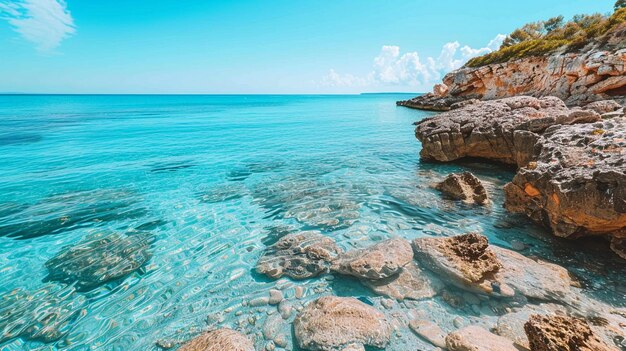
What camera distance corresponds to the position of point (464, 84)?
54344 mm

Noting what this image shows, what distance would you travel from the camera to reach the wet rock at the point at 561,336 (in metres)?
3.65

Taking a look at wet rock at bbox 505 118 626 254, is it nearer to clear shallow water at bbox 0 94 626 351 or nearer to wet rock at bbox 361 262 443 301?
clear shallow water at bbox 0 94 626 351

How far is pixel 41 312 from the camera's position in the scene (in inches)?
214

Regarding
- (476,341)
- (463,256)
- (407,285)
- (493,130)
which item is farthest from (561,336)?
(493,130)

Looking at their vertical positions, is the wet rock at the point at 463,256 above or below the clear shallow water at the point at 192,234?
above

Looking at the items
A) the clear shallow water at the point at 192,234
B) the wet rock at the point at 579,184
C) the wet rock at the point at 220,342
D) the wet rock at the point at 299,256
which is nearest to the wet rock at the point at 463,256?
the clear shallow water at the point at 192,234

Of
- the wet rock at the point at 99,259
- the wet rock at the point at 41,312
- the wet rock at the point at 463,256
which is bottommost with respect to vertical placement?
the wet rock at the point at 99,259

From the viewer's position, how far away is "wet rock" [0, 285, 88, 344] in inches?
195

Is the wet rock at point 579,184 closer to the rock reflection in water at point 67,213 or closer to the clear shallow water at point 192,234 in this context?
the clear shallow water at point 192,234

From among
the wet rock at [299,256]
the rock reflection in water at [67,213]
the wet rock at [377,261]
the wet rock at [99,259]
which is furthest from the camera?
the rock reflection in water at [67,213]

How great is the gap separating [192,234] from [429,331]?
7.00 m

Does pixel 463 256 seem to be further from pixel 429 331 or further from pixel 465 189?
pixel 465 189

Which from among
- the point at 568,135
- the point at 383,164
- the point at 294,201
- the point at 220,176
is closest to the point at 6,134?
the point at 220,176

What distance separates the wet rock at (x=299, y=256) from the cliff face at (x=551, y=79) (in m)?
36.1
